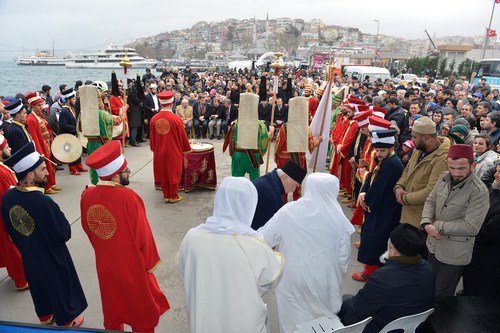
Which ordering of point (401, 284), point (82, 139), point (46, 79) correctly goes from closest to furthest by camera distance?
1. point (401, 284)
2. point (82, 139)
3. point (46, 79)

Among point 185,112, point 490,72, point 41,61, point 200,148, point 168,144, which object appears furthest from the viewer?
point 41,61

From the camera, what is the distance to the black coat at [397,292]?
2.36 metres

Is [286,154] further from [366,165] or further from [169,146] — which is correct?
[169,146]

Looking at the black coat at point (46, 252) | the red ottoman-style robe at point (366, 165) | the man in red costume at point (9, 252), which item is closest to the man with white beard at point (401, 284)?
the black coat at point (46, 252)

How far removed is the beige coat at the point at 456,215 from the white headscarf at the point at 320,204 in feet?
3.70

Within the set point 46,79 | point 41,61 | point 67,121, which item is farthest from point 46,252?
point 41,61

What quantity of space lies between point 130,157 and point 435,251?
772cm

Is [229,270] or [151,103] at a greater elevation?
[151,103]

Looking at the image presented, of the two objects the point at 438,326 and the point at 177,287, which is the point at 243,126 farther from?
the point at 438,326

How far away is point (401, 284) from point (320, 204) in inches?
29.7

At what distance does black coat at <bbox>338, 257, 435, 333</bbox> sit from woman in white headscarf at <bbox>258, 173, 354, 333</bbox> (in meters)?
0.39

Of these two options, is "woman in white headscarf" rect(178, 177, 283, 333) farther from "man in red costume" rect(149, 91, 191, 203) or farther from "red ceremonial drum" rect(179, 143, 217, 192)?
"red ceremonial drum" rect(179, 143, 217, 192)

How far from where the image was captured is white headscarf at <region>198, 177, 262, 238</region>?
7.37ft

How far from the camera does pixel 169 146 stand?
6422 millimetres
